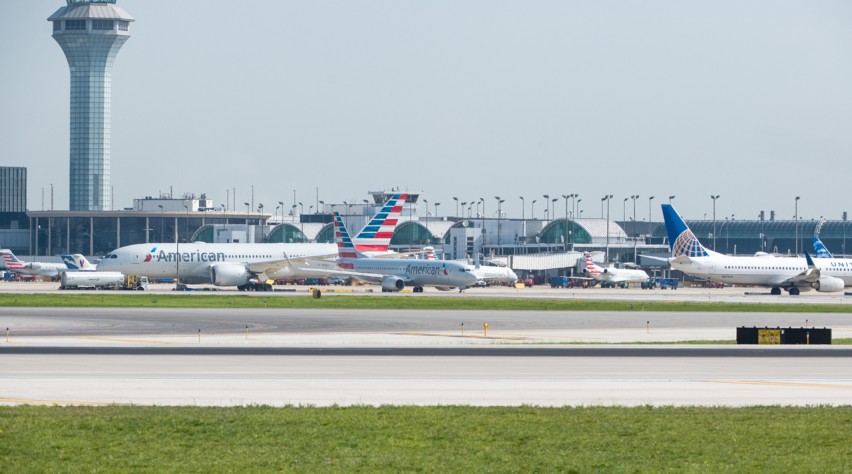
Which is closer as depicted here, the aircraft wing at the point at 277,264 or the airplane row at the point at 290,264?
the airplane row at the point at 290,264

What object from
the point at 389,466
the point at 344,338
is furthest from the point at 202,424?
the point at 344,338

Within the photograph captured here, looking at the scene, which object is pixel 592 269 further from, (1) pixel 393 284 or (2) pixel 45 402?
(2) pixel 45 402

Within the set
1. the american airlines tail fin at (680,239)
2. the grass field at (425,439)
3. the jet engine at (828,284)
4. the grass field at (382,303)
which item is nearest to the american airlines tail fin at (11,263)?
the grass field at (382,303)

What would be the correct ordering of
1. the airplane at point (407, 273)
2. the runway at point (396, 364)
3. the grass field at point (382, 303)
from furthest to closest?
the airplane at point (407, 273) → the grass field at point (382, 303) → the runway at point (396, 364)

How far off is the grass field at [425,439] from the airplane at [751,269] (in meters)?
91.7

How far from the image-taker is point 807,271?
119 m

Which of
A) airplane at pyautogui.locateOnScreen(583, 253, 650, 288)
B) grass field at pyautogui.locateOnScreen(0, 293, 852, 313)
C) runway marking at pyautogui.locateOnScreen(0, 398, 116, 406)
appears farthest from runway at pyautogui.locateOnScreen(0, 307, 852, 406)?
airplane at pyautogui.locateOnScreen(583, 253, 650, 288)

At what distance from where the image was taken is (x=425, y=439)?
78.7ft

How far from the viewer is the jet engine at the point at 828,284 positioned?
4712 inches

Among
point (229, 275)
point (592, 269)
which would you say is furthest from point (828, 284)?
point (229, 275)

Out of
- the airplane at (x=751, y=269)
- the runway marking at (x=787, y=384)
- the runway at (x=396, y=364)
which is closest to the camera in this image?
the runway at (x=396, y=364)

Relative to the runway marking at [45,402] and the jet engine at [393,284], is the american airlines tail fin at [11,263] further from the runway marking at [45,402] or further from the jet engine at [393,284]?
the runway marking at [45,402]

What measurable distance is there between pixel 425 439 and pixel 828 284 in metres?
103

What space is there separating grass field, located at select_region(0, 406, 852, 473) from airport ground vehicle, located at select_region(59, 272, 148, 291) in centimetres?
9379
